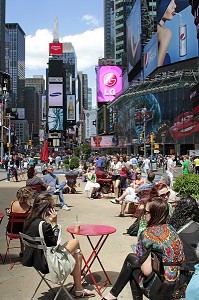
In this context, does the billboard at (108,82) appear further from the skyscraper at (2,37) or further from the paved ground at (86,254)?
the paved ground at (86,254)

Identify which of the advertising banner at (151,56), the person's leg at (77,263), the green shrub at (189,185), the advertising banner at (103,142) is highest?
the advertising banner at (151,56)

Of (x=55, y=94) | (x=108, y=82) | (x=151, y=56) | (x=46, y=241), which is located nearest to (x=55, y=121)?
(x=55, y=94)

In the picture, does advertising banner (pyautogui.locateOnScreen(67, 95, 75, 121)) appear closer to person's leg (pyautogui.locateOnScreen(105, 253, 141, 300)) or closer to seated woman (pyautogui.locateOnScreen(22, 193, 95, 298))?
seated woman (pyautogui.locateOnScreen(22, 193, 95, 298))

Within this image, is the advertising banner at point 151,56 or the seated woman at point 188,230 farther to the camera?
the advertising banner at point 151,56

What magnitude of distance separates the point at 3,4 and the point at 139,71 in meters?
113

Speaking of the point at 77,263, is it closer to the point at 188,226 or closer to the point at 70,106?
the point at 188,226

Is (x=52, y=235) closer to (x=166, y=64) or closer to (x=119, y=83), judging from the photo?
(x=166, y=64)

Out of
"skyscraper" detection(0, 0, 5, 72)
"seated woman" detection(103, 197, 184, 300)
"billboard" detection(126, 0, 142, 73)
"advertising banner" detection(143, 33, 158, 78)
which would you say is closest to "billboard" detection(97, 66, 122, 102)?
"billboard" detection(126, 0, 142, 73)

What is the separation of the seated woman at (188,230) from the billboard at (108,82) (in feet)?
408

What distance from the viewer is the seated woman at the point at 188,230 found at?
4.18m

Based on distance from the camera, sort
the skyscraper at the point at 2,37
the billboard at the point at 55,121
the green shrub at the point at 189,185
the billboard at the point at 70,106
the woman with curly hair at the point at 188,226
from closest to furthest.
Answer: the woman with curly hair at the point at 188,226 → the green shrub at the point at 189,185 → the skyscraper at the point at 2,37 → the billboard at the point at 55,121 → the billboard at the point at 70,106

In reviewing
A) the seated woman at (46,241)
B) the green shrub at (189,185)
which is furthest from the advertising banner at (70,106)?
the seated woman at (46,241)

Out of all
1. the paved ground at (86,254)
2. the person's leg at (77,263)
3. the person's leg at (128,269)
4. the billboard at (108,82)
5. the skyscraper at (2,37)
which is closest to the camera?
the person's leg at (128,269)

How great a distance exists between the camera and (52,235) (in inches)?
196
